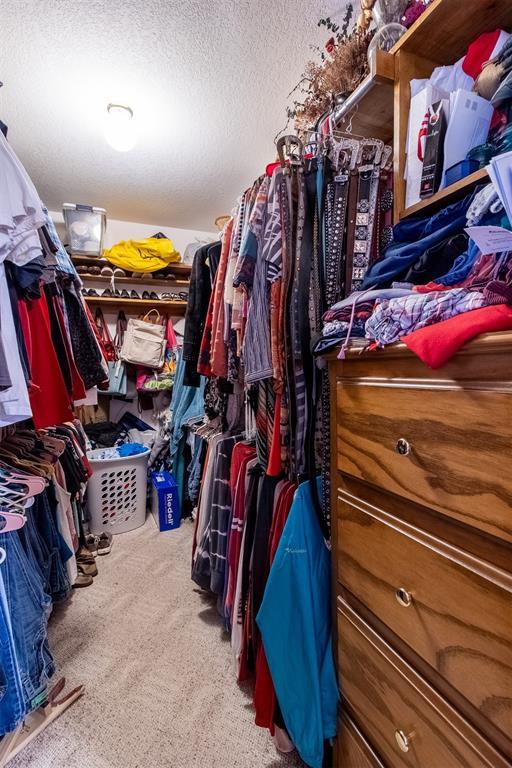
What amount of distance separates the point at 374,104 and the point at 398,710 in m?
1.49

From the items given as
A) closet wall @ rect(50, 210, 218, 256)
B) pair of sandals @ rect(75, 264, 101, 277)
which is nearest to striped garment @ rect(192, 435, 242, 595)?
pair of sandals @ rect(75, 264, 101, 277)

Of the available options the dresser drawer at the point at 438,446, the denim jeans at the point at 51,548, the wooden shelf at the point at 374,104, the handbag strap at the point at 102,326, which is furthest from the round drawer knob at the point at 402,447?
the handbag strap at the point at 102,326

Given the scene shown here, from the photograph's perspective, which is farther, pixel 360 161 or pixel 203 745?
pixel 203 745

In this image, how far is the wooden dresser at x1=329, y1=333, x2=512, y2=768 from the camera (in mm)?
482

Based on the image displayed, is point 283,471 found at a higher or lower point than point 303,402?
lower

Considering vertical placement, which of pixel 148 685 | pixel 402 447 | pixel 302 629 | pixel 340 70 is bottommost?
pixel 148 685

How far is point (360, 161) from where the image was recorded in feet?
3.11

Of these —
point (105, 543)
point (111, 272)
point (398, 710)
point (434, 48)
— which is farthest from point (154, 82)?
point (105, 543)

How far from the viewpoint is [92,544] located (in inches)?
88.6

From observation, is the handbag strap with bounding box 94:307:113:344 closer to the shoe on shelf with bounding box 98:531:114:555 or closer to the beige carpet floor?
the shoe on shelf with bounding box 98:531:114:555

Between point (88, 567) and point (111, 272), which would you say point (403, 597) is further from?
point (111, 272)

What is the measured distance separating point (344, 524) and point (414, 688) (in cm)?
30

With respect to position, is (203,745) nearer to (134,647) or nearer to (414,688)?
(134,647)

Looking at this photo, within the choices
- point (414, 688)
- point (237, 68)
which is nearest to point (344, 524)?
point (414, 688)
